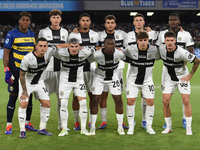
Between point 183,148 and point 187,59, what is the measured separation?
1543 mm

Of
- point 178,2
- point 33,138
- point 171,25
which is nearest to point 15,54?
point 33,138

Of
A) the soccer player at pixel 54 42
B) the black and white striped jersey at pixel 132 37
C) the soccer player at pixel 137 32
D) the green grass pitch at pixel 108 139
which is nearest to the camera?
the green grass pitch at pixel 108 139

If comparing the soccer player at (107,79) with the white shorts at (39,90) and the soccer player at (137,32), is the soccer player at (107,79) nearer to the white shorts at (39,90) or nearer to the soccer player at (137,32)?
the soccer player at (137,32)

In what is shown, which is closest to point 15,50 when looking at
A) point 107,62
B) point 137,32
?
point 107,62

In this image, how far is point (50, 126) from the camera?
5.89 m

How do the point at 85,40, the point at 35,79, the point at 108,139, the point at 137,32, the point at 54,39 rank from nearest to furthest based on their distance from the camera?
the point at 108,139 → the point at 35,79 → the point at 54,39 → the point at 85,40 → the point at 137,32

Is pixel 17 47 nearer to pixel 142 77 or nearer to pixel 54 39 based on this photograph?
pixel 54 39

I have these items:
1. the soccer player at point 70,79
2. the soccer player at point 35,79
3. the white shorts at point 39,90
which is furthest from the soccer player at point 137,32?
the white shorts at point 39,90

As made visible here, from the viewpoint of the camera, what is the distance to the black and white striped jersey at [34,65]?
194 inches

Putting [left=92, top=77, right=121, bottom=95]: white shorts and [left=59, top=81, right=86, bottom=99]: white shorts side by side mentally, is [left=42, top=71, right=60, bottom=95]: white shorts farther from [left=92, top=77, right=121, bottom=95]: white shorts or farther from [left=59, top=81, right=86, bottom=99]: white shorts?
[left=92, top=77, right=121, bottom=95]: white shorts

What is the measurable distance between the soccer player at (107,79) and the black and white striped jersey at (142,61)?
0.65ft

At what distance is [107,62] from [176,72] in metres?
1.25

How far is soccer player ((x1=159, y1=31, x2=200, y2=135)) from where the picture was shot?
201 inches

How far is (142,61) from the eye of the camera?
17.2 ft
